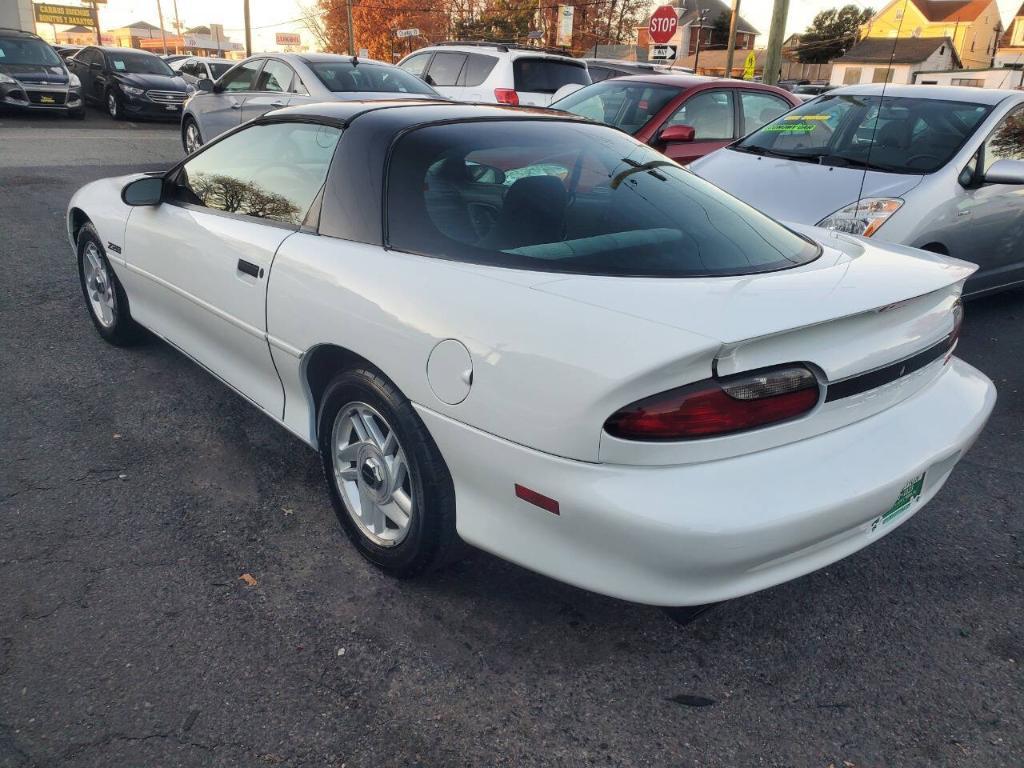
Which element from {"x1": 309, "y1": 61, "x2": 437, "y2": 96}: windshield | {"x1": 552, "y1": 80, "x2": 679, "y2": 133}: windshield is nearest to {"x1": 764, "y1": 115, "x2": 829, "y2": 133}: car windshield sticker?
{"x1": 552, "y1": 80, "x2": 679, "y2": 133}: windshield

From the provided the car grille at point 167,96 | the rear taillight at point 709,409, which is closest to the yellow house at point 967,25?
the car grille at point 167,96

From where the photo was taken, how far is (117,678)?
7.30 ft

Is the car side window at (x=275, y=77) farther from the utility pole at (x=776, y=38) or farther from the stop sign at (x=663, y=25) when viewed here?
the stop sign at (x=663, y=25)

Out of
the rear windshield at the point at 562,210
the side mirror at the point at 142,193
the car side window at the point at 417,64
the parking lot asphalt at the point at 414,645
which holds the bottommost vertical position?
the parking lot asphalt at the point at 414,645

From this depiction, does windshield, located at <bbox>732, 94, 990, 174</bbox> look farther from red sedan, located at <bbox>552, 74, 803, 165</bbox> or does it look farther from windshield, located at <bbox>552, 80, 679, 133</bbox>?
windshield, located at <bbox>552, 80, 679, 133</bbox>

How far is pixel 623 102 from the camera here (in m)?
7.99

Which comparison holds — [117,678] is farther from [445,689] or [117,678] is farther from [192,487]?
[192,487]

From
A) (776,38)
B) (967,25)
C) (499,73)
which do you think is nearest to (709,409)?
(499,73)

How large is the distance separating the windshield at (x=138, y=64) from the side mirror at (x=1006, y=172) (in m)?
17.4

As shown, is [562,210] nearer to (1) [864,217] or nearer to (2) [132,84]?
(1) [864,217]

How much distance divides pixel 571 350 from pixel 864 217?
12.3 feet

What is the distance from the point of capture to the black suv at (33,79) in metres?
14.9

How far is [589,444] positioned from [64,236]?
6728 millimetres

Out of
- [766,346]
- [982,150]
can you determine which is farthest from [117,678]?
[982,150]
